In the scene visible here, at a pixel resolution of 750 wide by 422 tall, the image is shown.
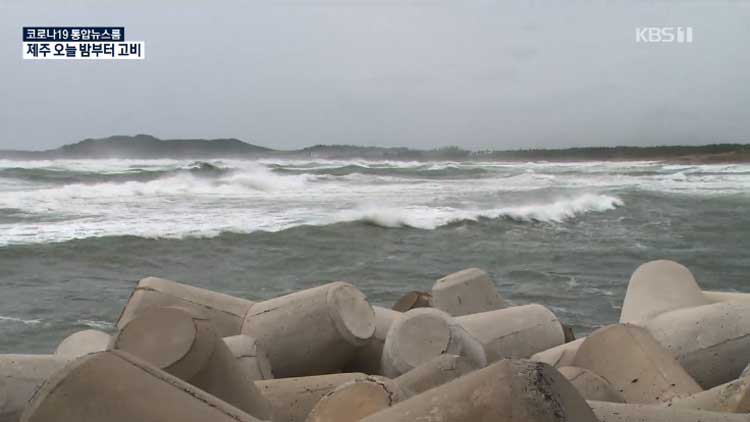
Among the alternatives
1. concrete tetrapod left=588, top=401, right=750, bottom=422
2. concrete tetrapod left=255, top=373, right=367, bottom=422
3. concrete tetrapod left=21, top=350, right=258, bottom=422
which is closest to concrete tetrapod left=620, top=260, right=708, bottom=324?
concrete tetrapod left=255, top=373, right=367, bottom=422

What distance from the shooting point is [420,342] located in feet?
13.1

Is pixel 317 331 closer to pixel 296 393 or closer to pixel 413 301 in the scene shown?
pixel 296 393

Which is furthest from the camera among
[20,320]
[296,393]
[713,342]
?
[20,320]

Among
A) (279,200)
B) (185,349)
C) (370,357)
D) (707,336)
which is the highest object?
(185,349)

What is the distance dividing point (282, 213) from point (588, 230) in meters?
7.14

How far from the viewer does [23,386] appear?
3.31 m

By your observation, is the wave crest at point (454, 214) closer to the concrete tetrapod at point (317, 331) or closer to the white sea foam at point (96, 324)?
the white sea foam at point (96, 324)

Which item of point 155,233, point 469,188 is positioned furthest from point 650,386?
point 469,188

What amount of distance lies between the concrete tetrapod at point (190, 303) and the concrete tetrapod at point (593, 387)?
83.9 inches

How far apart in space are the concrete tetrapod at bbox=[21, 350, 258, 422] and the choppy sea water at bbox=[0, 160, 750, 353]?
5.40m

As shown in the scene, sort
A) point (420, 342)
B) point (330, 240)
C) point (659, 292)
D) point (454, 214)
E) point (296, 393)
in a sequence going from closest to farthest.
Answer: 1. point (296, 393)
2. point (420, 342)
3. point (659, 292)
4. point (330, 240)
5. point (454, 214)

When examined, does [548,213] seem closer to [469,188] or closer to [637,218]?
[637,218]

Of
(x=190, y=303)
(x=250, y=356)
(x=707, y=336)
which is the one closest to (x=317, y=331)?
(x=250, y=356)

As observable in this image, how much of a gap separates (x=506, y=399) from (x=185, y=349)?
154 centimetres
